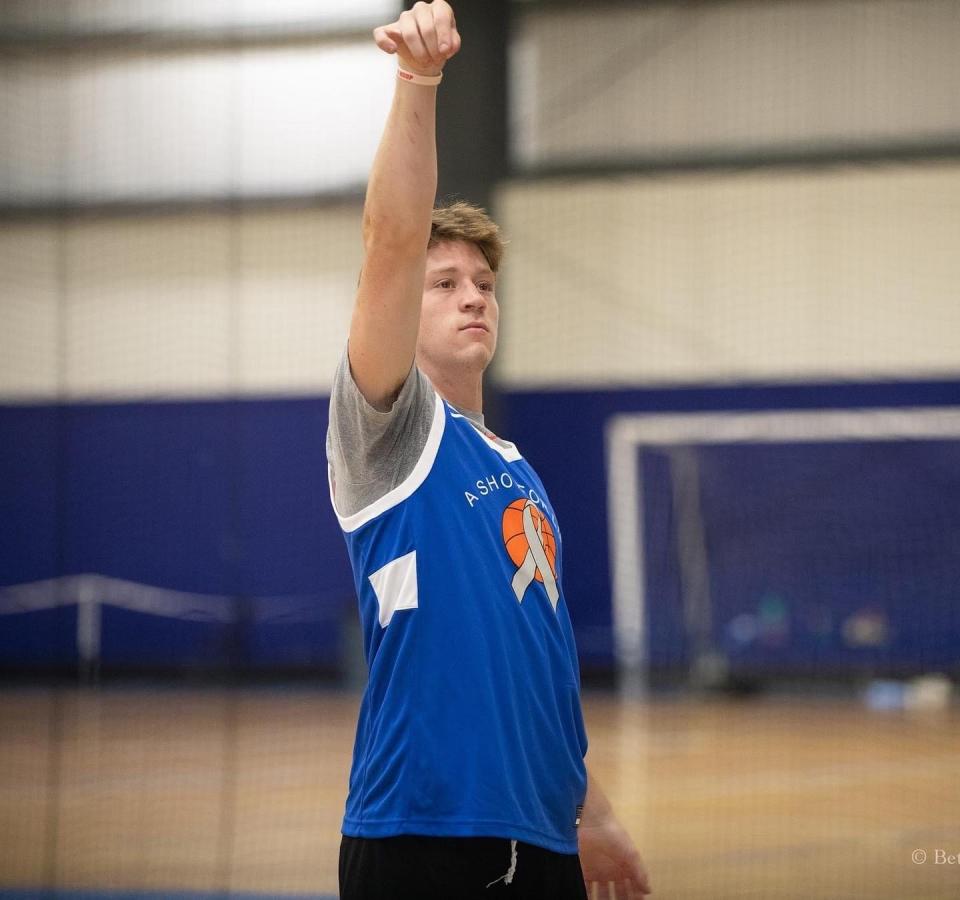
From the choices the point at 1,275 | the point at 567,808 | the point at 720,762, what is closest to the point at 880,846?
the point at 720,762

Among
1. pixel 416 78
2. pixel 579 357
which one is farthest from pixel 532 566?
pixel 579 357

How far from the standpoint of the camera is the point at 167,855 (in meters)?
4.79

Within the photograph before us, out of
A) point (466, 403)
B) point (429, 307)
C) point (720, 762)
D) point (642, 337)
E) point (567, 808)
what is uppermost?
point (642, 337)

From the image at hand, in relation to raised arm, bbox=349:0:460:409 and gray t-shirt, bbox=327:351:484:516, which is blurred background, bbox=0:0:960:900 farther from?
raised arm, bbox=349:0:460:409

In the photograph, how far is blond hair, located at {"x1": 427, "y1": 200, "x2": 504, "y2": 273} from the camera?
1873 millimetres

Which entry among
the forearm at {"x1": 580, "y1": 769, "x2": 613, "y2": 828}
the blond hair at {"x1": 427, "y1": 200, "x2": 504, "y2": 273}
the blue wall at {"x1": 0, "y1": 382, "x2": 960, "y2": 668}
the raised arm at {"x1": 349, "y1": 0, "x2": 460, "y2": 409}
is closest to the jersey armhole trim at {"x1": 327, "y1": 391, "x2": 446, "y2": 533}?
the raised arm at {"x1": 349, "y1": 0, "x2": 460, "y2": 409}

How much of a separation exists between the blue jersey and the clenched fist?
0.44 meters

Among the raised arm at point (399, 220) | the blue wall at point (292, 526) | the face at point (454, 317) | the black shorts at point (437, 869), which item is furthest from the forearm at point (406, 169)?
→ the blue wall at point (292, 526)

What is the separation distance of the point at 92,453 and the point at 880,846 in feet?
26.4

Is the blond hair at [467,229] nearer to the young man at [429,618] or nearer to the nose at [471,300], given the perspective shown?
the nose at [471,300]

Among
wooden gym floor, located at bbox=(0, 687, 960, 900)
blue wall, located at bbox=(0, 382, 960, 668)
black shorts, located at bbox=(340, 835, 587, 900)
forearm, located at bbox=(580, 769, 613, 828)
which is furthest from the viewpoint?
blue wall, located at bbox=(0, 382, 960, 668)

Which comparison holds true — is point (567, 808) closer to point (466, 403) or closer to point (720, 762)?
point (466, 403)

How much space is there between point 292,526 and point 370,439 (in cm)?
1029

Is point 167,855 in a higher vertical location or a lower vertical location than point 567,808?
lower
